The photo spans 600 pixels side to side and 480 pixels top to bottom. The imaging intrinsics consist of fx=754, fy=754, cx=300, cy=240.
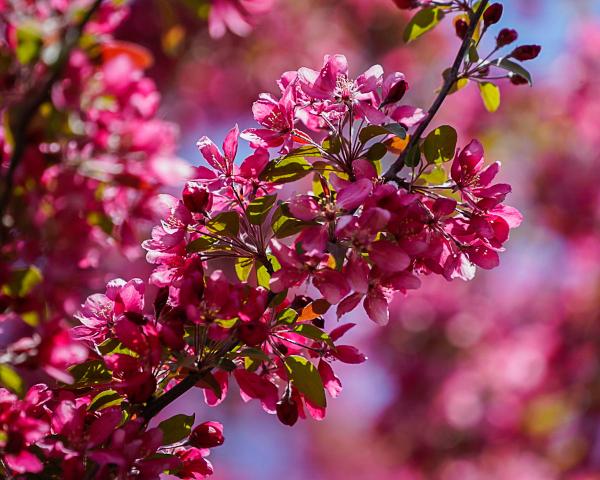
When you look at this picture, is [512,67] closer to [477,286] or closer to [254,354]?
[254,354]

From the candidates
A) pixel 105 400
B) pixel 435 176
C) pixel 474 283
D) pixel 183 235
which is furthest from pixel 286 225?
pixel 474 283

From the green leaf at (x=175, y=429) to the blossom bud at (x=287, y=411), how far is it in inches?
5.1

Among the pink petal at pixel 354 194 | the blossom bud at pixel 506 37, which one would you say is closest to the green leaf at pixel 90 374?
the pink petal at pixel 354 194

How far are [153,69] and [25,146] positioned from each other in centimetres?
278

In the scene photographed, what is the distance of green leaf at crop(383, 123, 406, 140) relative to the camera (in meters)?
1.06

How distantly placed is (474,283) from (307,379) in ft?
13.2

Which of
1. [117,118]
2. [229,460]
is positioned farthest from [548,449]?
[117,118]

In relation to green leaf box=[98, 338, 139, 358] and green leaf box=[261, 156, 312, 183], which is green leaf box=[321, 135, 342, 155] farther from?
green leaf box=[98, 338, 139, 358]

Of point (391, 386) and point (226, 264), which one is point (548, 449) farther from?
point (226, 264)

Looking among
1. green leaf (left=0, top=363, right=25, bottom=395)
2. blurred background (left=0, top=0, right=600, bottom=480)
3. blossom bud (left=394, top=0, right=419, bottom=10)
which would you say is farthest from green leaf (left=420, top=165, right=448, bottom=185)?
blurred background (left=0, top=0, right=600, bottom=480)

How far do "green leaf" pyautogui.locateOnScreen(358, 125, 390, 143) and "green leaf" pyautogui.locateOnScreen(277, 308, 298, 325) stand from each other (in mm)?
271

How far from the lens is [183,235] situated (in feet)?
3.61

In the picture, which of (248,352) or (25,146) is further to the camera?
A: (248,352)

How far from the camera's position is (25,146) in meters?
0.88
